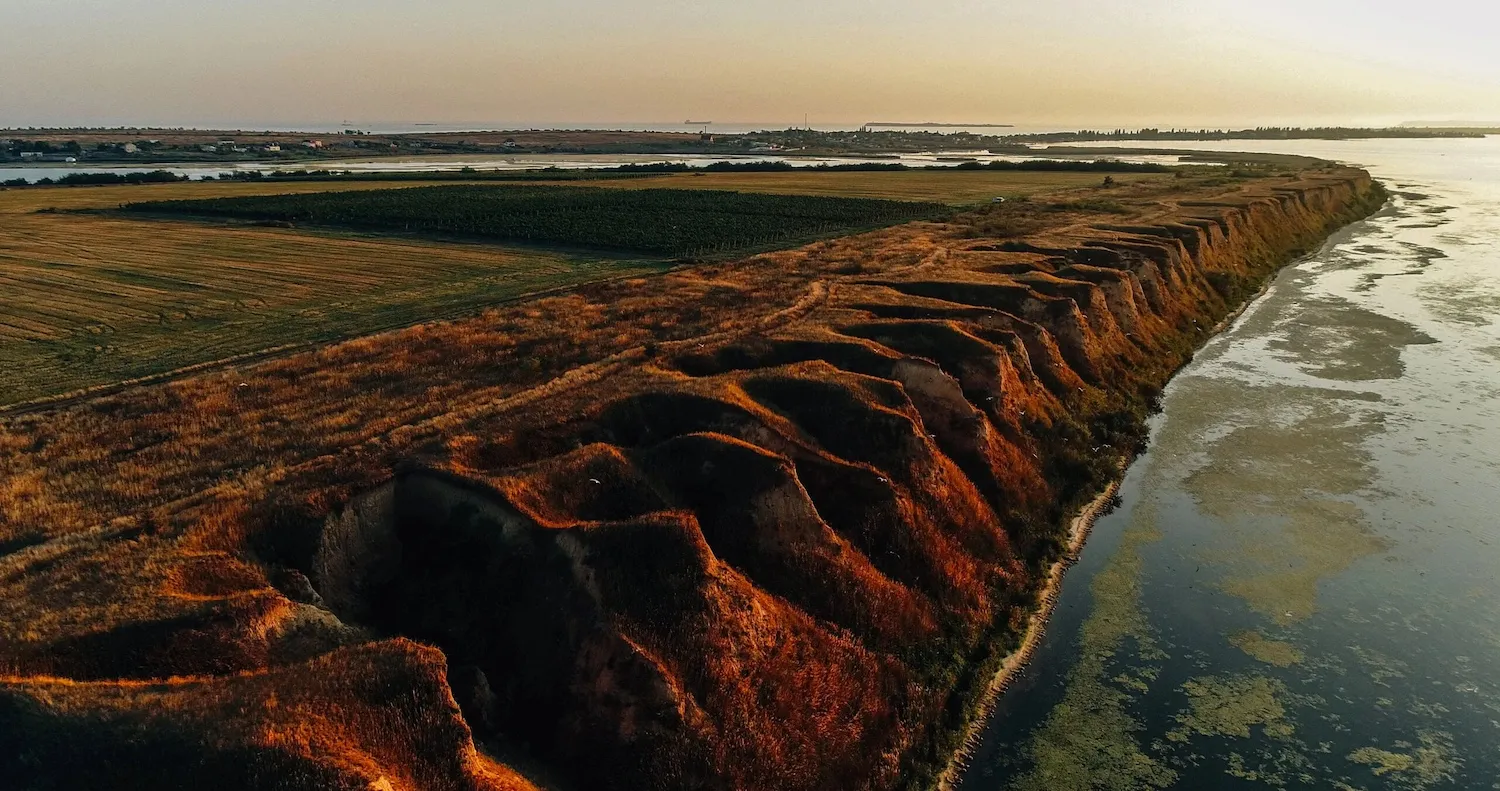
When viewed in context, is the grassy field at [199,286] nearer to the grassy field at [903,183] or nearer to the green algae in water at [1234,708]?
the green algae in water at [1234,708]

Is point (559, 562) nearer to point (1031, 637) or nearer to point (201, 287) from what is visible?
point (1031, 637)

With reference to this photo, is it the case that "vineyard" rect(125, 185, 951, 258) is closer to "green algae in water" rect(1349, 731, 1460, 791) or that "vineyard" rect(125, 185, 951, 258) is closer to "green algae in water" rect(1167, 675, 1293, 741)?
"green algae in water" rect(1167, 675, 1293, 741)

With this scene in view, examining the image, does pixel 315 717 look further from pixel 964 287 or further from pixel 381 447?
pixel 964 287

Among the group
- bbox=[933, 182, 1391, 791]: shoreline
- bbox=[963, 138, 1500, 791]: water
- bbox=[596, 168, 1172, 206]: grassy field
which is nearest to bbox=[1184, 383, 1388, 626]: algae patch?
bbox=[963, 138, 1500, 791]: water

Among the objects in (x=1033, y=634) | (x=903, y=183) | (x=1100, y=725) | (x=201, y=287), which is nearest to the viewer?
(x=1100, y=725)

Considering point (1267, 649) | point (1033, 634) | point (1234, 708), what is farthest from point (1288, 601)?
point (1033, 634)

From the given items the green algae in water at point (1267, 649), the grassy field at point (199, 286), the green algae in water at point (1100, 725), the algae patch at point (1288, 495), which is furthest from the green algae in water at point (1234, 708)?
the grassy field at point (199, 286)
